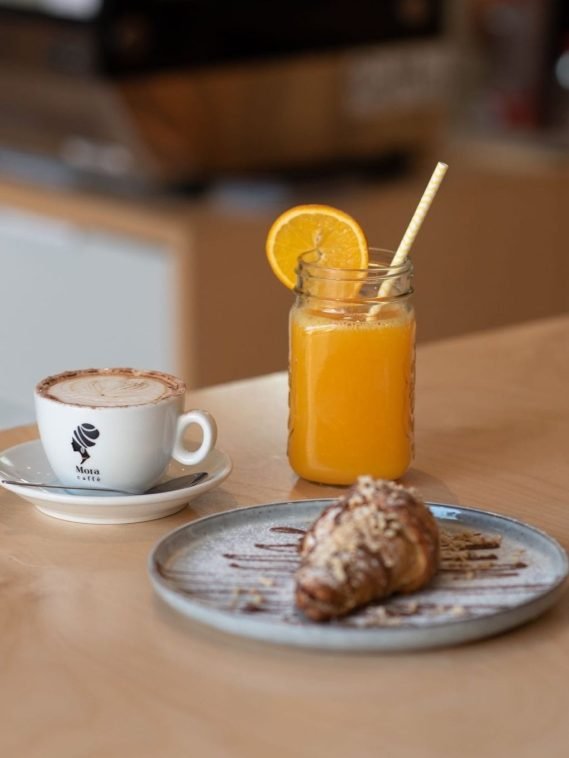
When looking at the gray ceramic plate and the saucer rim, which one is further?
the saucer rim

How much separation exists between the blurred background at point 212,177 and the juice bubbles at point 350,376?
141 centimetres

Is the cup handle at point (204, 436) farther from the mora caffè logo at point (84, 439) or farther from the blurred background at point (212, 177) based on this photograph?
the blurred background at point (212, 177)

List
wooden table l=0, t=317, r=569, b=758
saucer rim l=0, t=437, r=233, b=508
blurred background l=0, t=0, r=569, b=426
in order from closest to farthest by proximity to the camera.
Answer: wooden table l=0, t=317, r=569, b=758 → saucer rim l=0, t=437, r=233, b=508 → blurred background l=0, t=0, r=569, b=426

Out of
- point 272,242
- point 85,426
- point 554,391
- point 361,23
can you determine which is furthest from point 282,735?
point 361,23

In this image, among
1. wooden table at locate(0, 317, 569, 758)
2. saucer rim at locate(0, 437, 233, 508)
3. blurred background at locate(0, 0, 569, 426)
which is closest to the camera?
wooden table at locate(0, 317, 569, 758)

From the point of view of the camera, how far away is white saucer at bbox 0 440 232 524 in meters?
0.87

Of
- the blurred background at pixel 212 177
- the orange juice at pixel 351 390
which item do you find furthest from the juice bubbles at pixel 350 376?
the blurred background at pixel 212 177

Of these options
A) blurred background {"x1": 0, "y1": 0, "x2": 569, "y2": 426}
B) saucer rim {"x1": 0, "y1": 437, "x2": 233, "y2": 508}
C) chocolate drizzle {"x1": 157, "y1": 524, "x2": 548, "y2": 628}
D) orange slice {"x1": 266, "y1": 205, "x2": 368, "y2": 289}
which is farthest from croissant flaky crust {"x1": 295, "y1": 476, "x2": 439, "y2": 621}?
blurred background {"x1": 0, "y1": 0, "x2": 569, "y2": 426}

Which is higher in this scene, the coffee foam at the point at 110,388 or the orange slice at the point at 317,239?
the orange slice at the point at 317,239

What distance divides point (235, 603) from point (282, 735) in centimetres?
12

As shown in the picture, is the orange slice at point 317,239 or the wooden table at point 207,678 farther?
the orange slice at point 317,239

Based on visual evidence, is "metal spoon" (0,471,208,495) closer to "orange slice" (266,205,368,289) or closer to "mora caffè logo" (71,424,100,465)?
"mora caffè logo" (71,424,100,465)

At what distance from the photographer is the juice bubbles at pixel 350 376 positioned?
37.8 inches

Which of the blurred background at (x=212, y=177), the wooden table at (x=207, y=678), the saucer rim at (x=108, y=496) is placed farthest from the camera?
the blurred background at (x=212, y=177)
